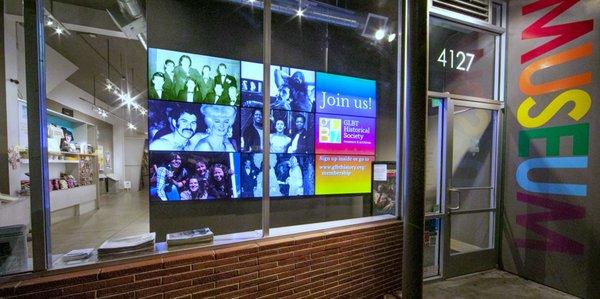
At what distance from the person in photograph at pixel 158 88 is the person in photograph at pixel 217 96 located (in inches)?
21.9

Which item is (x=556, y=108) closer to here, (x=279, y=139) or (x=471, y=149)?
(x=471, y=149)

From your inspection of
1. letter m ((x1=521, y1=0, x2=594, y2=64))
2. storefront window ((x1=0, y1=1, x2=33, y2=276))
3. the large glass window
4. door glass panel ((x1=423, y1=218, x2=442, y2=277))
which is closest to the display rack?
storefront window ((x1=0, y1=1, x2=33, y2=276))

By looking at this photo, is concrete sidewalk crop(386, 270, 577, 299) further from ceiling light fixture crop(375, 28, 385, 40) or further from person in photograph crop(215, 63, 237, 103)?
ceiling light fixture crop(375, 28, 385, 40)

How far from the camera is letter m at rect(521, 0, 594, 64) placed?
2.97 meters

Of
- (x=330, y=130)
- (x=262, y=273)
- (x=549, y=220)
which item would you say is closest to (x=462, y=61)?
(x=330, y=130)

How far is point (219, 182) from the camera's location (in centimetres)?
403

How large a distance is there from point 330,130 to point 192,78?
2451 millimetres

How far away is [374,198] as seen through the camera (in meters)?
4.08

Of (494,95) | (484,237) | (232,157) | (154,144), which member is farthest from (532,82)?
(154,144)

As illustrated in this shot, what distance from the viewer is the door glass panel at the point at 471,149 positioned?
4020mm

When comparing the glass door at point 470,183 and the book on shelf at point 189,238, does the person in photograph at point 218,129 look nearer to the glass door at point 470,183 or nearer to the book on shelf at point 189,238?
the book on shelf at point 189,238

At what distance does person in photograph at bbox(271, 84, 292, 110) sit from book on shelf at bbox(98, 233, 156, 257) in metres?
2.75

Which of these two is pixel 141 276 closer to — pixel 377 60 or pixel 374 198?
pixel 374 198

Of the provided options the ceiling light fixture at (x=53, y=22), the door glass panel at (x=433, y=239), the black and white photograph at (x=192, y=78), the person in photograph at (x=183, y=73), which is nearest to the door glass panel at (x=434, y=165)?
the door glass panel at (x=433, y=239)
